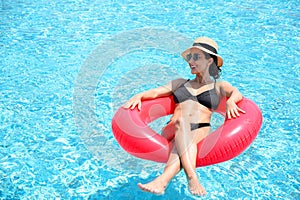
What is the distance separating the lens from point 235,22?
297 inches

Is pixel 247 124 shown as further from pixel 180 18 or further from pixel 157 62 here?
pixel 180 18

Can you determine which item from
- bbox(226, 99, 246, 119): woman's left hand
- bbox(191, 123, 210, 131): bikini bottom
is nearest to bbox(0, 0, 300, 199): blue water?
bbox(191, 123, 210, 131): bikini bottom

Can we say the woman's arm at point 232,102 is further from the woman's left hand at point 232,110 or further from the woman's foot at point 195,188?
the woman's foot at point 195,188

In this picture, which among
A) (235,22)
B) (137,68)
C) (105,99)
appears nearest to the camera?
(105,99)

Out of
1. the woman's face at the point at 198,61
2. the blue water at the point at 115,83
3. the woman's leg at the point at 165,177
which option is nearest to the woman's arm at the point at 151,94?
the woman's face at the point at 198,61

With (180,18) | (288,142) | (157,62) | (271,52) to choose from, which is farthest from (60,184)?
(180,18)

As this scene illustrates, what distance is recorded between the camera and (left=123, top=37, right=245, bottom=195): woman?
123 inches

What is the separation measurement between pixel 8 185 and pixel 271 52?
4.47 m

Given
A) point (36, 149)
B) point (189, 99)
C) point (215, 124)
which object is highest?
point (189, 99)

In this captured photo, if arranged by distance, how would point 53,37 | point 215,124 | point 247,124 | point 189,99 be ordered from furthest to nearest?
point 53,37 < point 215,124 < point 189,99 < point 247,124

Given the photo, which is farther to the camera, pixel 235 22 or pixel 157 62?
pixel 235 22

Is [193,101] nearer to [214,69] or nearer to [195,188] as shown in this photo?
[214,69]

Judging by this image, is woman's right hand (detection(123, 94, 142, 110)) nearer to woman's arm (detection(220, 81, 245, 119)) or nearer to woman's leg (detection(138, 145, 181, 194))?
woman's leg (detection(138, 145, 181, 194))

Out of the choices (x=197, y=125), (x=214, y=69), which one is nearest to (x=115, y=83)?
(x=214, y=69)
